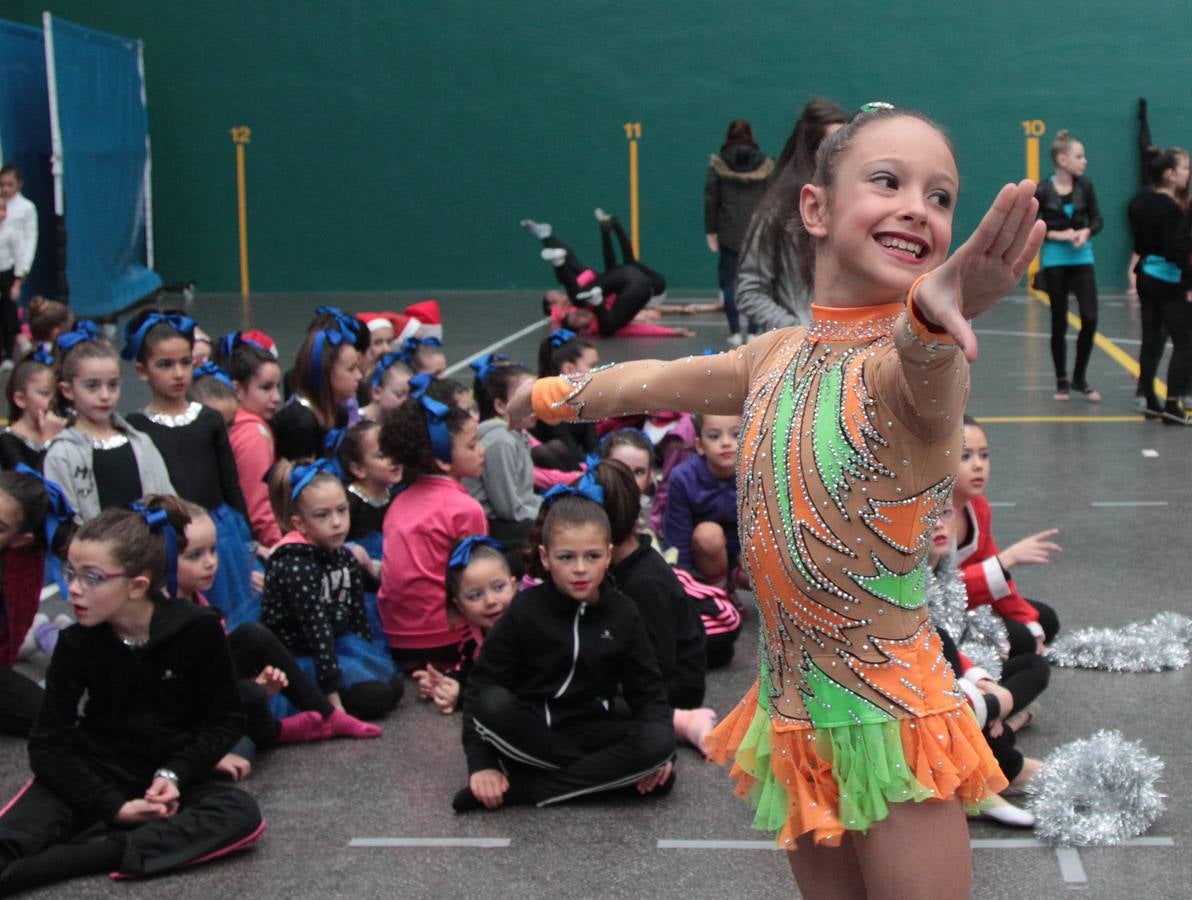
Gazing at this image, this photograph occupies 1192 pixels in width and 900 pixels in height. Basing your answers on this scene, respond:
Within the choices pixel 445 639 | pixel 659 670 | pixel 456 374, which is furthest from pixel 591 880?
pixel 456 374

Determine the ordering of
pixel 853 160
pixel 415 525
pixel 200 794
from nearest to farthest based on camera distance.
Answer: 1. pixel 853 160
2. pixel 200 794
3. pixel 415 525

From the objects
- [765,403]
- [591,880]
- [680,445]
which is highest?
[765,403]

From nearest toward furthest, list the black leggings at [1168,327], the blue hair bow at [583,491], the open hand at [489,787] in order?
the open hand at [489,787] < the blue hair bow at [583,491] < the black leggings at [1168,327]

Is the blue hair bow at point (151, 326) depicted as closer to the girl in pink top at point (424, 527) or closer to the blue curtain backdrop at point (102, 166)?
the girl in pink top at point (424, 527)

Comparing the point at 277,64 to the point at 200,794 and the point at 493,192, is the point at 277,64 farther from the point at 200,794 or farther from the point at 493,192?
the point at 200,794

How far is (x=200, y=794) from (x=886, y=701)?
2.42 meters

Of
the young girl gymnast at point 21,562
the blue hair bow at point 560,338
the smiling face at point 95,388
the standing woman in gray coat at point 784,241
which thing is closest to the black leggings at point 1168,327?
the blue hair bow at point 560,338

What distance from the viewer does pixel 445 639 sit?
17.8 feet

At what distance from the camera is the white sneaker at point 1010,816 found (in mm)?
3994

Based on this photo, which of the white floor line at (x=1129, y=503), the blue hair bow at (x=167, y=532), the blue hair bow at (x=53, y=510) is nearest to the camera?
the blue hair bow at (x=167, y=532)

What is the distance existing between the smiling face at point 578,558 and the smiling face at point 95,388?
6.31 ft

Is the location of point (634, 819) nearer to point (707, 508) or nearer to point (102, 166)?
point (707, 508)

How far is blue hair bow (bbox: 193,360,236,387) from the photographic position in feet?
21.8

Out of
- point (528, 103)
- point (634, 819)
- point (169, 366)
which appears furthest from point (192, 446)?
point (528, 103)
